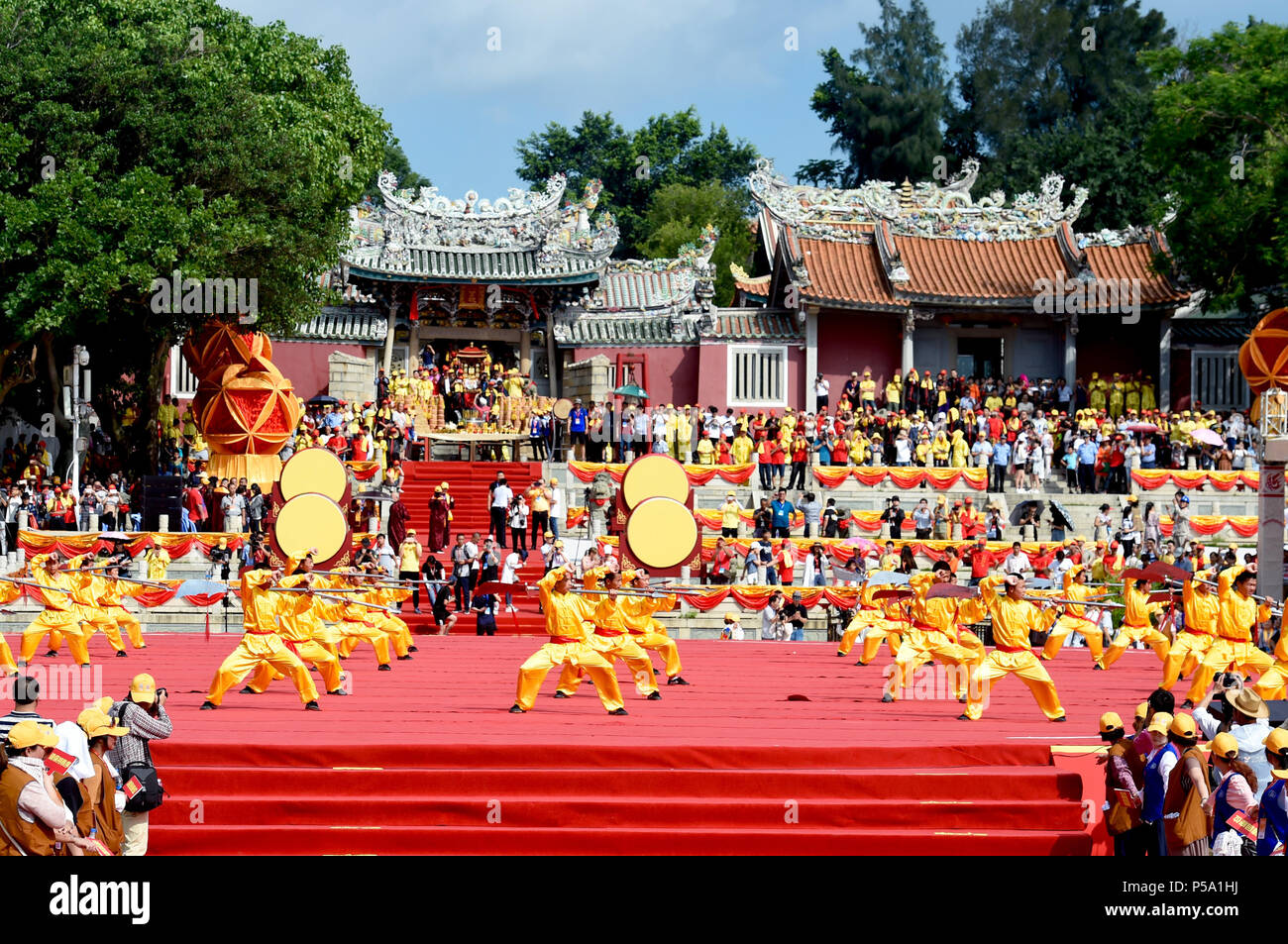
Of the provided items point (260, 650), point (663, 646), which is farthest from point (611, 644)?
point (260, 650)

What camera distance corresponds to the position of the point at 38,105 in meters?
20.7

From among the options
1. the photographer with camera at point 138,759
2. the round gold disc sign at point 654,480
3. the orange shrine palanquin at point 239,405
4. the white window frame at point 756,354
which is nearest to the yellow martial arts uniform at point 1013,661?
the photographer with camera at point 138,759

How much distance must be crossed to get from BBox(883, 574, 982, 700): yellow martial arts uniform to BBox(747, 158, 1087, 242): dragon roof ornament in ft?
58.8

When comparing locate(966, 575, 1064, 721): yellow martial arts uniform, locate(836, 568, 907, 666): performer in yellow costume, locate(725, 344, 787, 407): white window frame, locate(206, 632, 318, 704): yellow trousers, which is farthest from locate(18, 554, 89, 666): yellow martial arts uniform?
locate(725, 344, 787, 407): white window frame

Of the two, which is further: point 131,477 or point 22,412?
point 22,412

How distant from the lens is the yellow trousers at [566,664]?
1130 centimetres

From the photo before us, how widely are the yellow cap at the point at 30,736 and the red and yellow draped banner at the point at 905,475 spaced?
57.8 feet

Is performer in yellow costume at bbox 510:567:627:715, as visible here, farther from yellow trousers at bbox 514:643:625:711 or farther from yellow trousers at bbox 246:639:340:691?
yellow trousers at bbox 246:639:340:691

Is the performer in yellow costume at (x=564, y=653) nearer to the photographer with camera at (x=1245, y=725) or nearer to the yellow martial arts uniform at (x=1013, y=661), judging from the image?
the yellow martial arts uniform at (x=1013, y=661)
